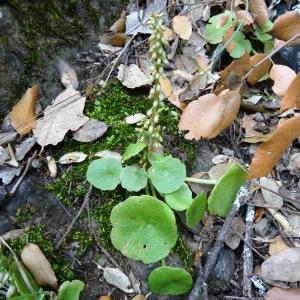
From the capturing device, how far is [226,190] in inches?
66.1

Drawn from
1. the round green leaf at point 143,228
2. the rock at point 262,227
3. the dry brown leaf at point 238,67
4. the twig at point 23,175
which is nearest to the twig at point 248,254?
the rock at point 262,227

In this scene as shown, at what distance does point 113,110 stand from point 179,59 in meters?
0.55

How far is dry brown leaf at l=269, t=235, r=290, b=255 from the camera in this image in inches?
65.9

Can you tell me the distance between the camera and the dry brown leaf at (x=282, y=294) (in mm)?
1516

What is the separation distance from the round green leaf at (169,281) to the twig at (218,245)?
38mm

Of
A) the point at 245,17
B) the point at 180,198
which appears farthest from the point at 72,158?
the point at 245,17

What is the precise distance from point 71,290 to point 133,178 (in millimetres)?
456

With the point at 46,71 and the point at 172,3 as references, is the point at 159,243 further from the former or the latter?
the point at 172,3

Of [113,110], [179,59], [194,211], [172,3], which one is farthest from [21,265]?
[172,3]

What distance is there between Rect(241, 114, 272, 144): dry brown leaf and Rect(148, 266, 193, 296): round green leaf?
0.76 meters

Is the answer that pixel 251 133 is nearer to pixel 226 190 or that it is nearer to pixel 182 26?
pixel 226 190

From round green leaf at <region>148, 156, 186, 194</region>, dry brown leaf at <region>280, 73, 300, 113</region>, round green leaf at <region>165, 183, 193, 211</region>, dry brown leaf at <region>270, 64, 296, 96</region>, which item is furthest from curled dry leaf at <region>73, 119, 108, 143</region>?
dry brown leaf at <region>270, 64, 296, 96</region>

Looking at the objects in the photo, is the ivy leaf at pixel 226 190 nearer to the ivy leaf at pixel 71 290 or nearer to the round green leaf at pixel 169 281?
the round green leaf at pixel 169 281

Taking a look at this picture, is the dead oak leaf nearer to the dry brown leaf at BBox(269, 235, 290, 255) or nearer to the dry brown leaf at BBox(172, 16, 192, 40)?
the dry brown leaf at BBox(172, 16, 192, 40)
